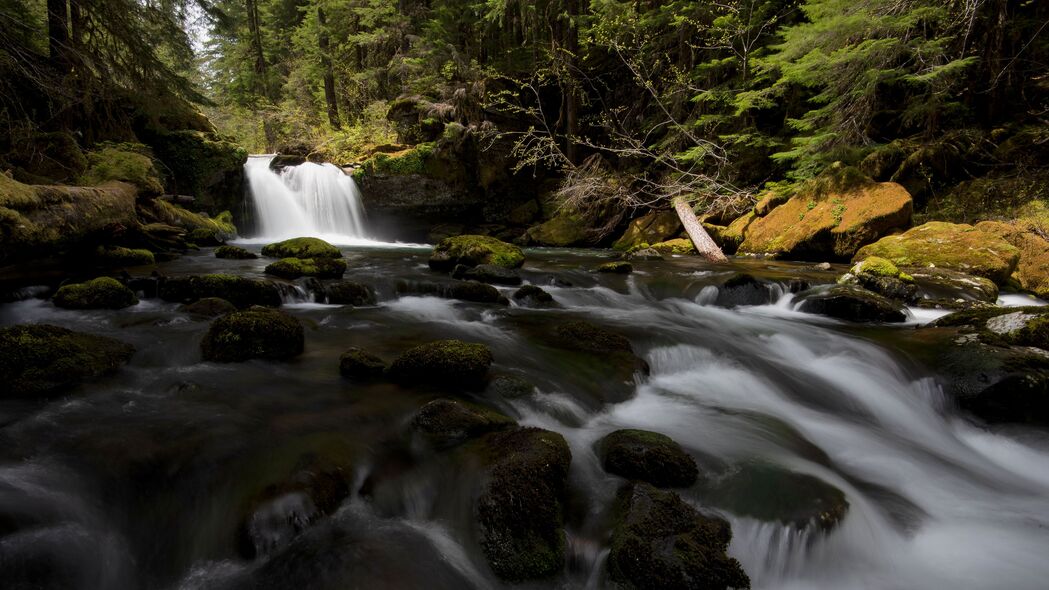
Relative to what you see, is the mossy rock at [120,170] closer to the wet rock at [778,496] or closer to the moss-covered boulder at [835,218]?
the wet rock at [778,496]

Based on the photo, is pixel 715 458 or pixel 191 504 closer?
pixel 191 504

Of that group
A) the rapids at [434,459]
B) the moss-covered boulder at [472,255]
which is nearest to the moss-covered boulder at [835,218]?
the rapids at [434,459]

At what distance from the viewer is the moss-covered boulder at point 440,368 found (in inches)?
149

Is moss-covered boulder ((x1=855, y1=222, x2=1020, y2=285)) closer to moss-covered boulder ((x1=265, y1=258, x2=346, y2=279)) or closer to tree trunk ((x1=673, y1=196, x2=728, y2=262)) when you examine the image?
tree trunk ((x1=673, y1=196, x2=728, y2=262))

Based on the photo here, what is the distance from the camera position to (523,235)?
18.2m

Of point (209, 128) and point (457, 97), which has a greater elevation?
point (457, 97)

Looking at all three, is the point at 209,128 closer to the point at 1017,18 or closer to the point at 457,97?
the point at 457,97

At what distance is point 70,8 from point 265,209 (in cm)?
942

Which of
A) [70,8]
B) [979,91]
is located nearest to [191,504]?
[70,8]

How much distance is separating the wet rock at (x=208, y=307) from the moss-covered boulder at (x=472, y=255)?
14.9ft

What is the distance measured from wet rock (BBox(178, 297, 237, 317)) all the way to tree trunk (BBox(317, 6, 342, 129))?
21.5 meters

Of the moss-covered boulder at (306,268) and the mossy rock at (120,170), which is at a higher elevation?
the mossy rock at (120,170)

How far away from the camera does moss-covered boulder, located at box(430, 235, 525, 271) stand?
952cm

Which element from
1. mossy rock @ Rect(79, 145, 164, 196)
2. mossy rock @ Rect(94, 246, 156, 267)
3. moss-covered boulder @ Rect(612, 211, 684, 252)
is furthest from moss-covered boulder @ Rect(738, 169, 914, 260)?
mossy rock @ Rect(79, 145, 164, 196)
